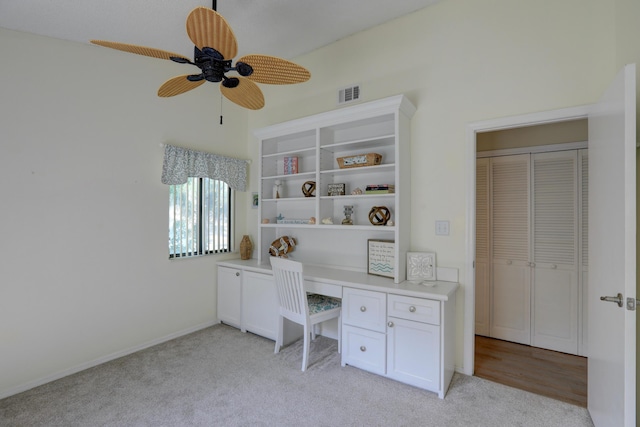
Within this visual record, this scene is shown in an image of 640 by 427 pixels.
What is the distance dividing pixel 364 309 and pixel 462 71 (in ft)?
7.06

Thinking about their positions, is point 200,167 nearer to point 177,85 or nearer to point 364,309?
point 177,85

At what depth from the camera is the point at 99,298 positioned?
2717mm

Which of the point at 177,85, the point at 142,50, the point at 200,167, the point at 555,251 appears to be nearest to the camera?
the point at 142,50

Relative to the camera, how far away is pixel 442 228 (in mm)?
2605

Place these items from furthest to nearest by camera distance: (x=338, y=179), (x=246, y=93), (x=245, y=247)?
(x=245, y=247) → (x=338, y=179) → (x=246, y=93)

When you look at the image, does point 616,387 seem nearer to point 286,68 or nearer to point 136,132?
point 286,68

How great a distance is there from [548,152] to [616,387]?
231cm

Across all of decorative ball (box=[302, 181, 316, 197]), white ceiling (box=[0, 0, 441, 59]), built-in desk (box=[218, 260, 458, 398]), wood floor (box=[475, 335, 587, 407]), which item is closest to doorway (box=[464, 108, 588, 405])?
wood floor (box=[475, 335, 587, 407])

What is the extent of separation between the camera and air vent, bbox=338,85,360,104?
3.11 metres

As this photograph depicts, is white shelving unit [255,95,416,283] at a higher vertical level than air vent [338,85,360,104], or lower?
lower

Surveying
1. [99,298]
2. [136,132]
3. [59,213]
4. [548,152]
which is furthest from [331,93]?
[99,298]

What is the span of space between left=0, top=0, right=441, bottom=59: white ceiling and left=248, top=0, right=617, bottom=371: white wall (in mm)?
296

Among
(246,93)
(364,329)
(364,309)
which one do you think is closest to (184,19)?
(246,93)

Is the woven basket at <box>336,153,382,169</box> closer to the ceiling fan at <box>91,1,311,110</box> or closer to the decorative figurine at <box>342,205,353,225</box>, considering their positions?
the decorative figurine at <box>342,205,353,225</box>
